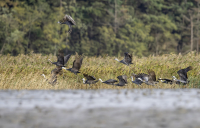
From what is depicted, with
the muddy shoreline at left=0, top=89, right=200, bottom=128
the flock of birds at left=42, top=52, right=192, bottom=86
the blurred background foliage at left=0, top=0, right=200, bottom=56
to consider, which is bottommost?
the muddy shoreline at left=0, top=89, right=200, bottom=128

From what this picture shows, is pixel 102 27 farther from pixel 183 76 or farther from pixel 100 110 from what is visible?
pixel 100 110

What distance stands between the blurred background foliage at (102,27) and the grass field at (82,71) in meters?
30.5

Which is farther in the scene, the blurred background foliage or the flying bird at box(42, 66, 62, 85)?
the blurred background foliage

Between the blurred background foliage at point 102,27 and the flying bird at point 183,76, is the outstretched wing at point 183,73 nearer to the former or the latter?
the flying bird at point 183,76

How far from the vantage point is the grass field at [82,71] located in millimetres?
16344

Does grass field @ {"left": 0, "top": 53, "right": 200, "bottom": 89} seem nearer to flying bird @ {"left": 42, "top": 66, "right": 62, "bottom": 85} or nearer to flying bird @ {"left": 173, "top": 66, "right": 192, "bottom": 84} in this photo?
flying bird @ {"left": 42, "top": 66, "right": 62, "bottom": 85}

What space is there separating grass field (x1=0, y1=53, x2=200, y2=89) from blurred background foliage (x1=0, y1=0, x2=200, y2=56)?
30.5 m

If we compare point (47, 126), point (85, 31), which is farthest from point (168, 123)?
point (85, 31)

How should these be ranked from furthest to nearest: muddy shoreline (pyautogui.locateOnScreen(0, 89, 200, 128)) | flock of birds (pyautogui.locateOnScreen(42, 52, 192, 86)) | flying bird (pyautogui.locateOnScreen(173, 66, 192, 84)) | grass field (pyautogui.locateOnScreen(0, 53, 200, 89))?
1. grass field (pyautogui.locateOnScreen(0, 53, 200, 89))
2. flying bird (pyautogui.locateOnScreen(173, 66, 192, 84))
3. flock of birds (pyautogui.locateOnScreen(42, 52, 192, 86))
4. muddy shoreline (pyautogui.locateOnScreen(0, 89, 200, 128))

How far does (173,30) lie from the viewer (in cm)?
6384

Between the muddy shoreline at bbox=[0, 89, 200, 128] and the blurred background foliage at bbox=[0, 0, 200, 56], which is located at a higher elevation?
the blurred background foliage at bbox=[0, 0, 200, 56]

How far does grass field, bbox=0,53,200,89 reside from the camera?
1634 cm

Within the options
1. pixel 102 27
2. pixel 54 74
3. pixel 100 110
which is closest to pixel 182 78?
pixel 54 74

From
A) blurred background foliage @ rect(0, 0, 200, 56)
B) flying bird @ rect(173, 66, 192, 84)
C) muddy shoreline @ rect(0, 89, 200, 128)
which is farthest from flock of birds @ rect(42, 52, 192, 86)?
blurred background foliage @ rect(0, 0, 200, 56)
